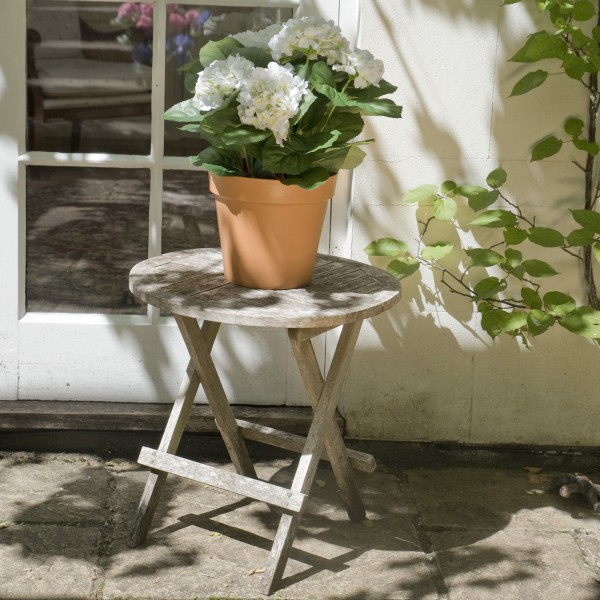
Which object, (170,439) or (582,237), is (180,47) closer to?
(170,439)

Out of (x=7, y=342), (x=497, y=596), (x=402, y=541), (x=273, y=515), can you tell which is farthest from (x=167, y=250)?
(x=497, y=596)

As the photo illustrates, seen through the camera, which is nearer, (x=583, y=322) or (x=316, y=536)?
(x=316, y=536)

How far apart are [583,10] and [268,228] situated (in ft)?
4.01

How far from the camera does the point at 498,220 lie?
3.56 metres

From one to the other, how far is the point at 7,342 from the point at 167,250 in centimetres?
64

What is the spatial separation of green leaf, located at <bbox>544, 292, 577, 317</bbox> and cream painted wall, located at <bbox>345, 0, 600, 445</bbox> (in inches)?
6.8

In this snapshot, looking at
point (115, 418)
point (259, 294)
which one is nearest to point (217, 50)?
point (259, 294)

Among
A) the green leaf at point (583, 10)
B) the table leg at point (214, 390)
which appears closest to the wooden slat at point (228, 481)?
the table leg at point (214, 390)

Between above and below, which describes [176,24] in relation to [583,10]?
below

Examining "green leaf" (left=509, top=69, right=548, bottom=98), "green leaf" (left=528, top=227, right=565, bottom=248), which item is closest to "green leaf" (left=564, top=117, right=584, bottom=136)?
"green leaf" (left=509, top=69, right=548, bottom=98)

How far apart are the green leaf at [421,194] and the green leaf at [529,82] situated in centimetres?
40

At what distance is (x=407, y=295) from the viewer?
3.76 meters

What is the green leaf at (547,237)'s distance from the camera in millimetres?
3512

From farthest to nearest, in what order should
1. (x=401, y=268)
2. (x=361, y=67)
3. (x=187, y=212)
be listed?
(x=187, y=212)
(x=401, y=268)
(x=361, y=67)
